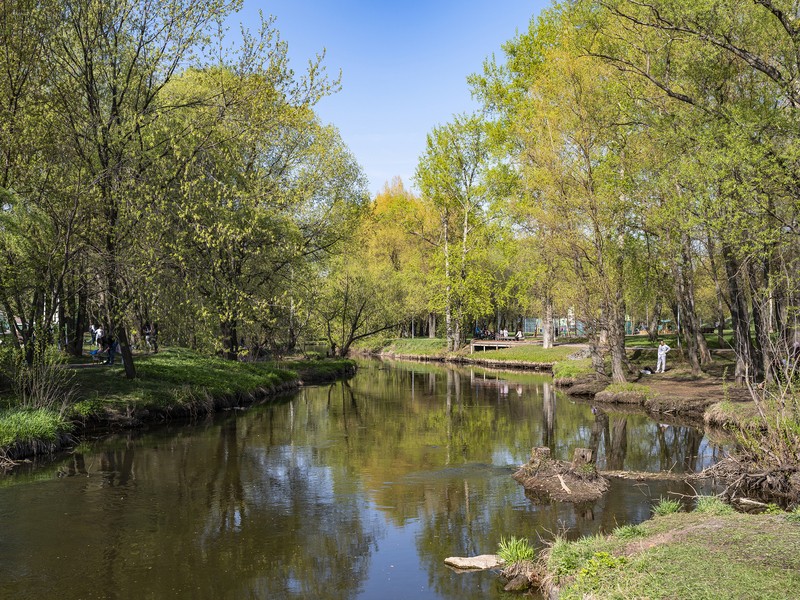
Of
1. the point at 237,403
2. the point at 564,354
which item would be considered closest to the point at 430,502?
the point at 237,403

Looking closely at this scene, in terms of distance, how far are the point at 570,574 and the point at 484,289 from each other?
43.9 metres

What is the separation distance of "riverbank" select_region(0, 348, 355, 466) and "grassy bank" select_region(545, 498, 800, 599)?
1370 centimetres

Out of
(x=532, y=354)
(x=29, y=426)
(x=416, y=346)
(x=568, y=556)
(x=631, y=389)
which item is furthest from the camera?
(x=416, y=346)

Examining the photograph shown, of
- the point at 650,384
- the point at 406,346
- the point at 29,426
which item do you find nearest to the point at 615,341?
the point at 650,384

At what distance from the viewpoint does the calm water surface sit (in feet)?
31.0

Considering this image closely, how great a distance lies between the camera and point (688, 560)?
7500mm

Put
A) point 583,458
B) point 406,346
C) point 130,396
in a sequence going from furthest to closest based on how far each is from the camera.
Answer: point 406,346
point 130,396
point 583,458

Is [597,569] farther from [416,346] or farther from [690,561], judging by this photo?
[416,346]

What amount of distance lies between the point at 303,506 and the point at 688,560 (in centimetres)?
755

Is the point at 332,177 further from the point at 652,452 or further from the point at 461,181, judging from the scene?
the point at 652,452

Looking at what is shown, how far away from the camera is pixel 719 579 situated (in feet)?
22.5

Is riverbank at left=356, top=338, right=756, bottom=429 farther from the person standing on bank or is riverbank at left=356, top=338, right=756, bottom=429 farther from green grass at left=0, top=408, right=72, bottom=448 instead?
green grass at left=0, top=408, right=72, bottom=448

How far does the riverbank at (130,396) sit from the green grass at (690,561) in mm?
13853

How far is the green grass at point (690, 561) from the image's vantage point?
671 centimetres
